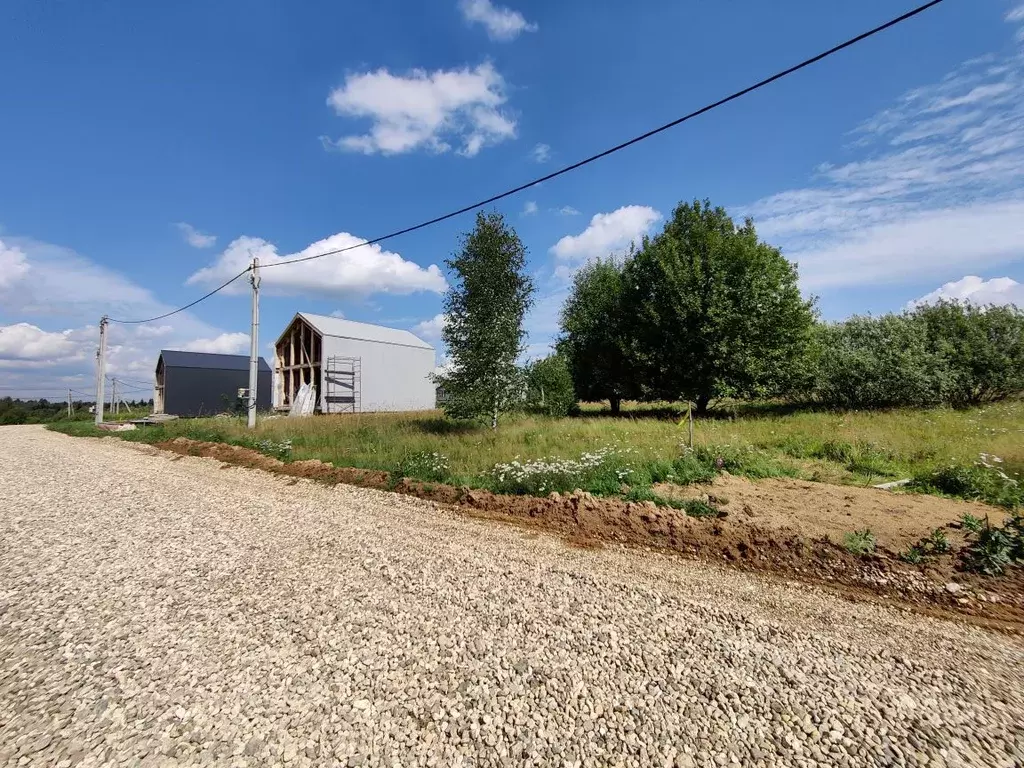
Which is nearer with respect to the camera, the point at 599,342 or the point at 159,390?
the point at 599,342

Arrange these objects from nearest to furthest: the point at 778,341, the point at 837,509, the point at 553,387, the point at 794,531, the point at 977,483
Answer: the point at 794,531 → the point at 837,509 → the point at 977,483 → the point at 778,341 → the point at 553,387

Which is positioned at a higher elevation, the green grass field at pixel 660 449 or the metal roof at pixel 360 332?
the metal roof at pixel 360 332

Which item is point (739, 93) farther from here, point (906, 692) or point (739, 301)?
point (739, 301)

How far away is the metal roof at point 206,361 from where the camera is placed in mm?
35156

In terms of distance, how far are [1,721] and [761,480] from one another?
8.73m

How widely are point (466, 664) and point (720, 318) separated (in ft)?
58.9

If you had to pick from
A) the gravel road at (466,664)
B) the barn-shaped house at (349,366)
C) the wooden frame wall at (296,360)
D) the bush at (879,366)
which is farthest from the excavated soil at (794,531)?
the wooden frame wall at (296,360)

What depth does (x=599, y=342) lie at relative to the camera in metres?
25.2

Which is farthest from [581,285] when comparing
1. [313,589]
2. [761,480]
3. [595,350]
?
[313,589]

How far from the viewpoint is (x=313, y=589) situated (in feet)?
13.8

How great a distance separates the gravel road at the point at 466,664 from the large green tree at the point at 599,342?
18.1 m

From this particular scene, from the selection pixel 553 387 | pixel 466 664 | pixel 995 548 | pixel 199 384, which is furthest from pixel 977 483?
pixel 199 384

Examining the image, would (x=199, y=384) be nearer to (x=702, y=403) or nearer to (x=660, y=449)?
(x=702, y=403)

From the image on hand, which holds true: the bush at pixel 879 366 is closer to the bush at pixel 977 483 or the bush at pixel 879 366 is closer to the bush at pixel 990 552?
the bush at pixel 977 483
